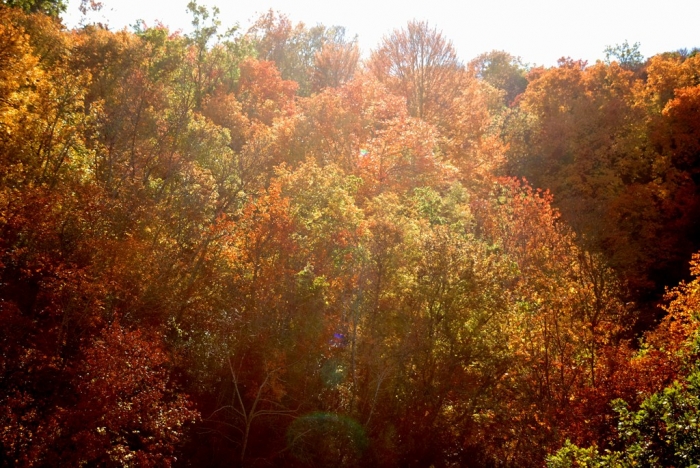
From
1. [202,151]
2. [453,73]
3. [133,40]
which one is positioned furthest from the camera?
[453,73]

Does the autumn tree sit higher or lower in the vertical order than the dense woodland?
higher

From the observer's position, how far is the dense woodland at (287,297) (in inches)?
800

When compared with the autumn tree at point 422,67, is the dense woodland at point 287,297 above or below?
below

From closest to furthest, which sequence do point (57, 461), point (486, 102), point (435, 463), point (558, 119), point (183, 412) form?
1. point (57, 461)
2. point (183, 412)
3. point (435, 463)
4. point (558, 119)
5. point (486, 102)

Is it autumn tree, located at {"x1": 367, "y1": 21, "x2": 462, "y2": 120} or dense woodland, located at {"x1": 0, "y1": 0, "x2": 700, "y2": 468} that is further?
autumn tree, located at {"x1": 367, "y1": 21, "x2": 462, "y2": 120}

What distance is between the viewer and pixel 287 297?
26.1m

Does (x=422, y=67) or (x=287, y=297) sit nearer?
(x=287, y=297)

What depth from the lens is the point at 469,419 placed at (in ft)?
85.6

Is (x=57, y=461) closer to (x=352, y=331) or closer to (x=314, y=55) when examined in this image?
(x=352, y=331)

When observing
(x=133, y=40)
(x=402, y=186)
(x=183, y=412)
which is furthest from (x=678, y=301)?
(x=133, y=40)

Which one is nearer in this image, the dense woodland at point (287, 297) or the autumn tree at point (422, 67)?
the dense woodland at point (287, 297)

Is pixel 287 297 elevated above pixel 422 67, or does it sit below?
below

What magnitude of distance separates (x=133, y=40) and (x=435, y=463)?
30864mm

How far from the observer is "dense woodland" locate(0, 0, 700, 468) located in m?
20.3
